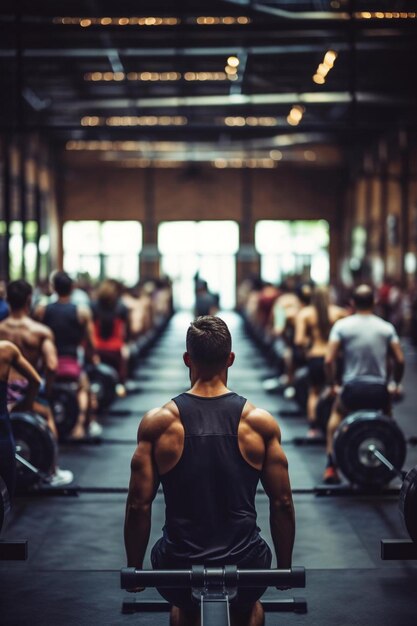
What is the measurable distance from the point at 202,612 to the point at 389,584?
237cm

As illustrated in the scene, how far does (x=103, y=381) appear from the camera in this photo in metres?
10.2

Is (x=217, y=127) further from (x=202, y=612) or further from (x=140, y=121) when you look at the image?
(x=140, y=121)

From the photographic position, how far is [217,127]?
9.52 m

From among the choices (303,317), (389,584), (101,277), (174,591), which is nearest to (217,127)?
(303,317)

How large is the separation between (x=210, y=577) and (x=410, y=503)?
152cm

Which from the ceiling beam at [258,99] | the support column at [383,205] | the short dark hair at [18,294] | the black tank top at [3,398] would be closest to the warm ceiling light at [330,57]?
the ceiling beam at [258,99]

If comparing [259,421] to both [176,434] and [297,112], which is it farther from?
[297,112]

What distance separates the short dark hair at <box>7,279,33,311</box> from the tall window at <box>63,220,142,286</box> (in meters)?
25.0

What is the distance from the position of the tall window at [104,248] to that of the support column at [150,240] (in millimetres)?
189

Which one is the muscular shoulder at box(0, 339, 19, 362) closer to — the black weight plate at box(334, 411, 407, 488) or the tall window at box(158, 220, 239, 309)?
the black weight plate at box(334, 411, 407, 488)

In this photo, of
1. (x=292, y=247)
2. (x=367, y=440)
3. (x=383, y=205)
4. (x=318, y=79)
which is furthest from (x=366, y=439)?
(x=292, y=247)

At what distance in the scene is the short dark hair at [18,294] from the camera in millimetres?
6395

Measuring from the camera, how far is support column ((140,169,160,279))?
31.9 meters

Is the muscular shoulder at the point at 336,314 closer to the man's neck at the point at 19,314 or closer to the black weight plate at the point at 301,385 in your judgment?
the black weight plate at the point at 301,385
